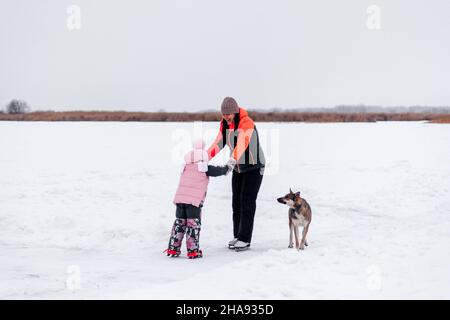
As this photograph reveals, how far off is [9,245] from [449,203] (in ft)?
30.8

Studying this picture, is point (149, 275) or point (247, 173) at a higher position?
point (247, 173)

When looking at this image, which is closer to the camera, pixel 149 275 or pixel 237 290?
pixel 237 290

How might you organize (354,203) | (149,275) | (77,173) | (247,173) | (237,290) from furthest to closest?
(77,173) → (354,203) → (247,173) → (149,275) → (237,290)

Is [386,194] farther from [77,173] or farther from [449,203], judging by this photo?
[77,173]

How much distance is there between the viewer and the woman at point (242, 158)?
26.8 feet

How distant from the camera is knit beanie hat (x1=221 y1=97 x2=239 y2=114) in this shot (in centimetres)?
813

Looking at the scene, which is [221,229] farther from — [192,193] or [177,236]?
[192,193]

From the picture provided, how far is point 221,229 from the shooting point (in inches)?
401

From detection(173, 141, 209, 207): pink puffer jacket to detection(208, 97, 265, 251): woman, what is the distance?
1.61 ft

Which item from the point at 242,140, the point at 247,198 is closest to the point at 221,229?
the point at 247,198

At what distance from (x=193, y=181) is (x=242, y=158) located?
35.1 inches

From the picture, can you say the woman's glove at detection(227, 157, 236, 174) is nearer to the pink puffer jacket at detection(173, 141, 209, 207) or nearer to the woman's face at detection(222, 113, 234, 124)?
the pink puffer jacket at detection(173, 141, 209, 207)
